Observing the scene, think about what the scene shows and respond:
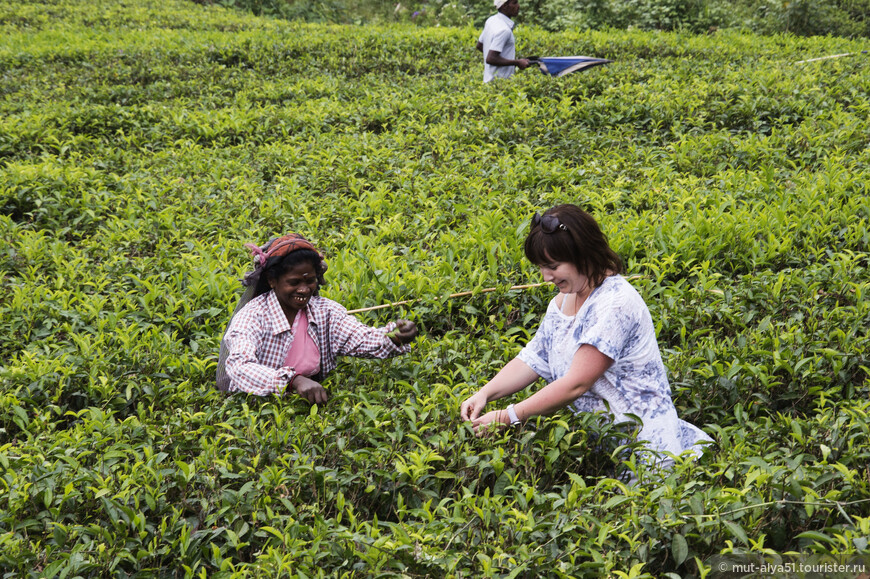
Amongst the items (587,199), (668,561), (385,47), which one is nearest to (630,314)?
(668,561)

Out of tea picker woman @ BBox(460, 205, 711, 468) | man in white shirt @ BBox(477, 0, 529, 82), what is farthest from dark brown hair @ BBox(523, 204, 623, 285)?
man in white shirt @ BBox(477, 0, 529, 82)

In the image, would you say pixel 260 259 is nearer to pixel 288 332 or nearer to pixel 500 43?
pixel 288 332

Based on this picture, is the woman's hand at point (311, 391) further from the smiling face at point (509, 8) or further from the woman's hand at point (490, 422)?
the smiling face at point (509, 8)

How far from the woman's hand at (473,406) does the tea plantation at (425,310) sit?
0.10 meters

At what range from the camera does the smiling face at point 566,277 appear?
9.48 ft

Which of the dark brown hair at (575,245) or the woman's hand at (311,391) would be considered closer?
the dark brown hair at (575,245)

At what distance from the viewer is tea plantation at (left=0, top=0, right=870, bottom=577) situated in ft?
8.18

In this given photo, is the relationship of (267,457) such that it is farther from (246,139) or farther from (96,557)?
(246,139)

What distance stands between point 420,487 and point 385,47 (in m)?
9.09

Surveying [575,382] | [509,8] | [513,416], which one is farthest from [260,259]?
[509,8]

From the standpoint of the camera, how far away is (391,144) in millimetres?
7168

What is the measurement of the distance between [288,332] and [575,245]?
1.45m

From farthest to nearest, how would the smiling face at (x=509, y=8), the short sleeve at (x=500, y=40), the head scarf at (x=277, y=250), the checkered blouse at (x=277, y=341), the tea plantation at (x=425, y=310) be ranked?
the short sleeve at (x=500, y=40), the smiling face at (x=509, y=8), the head scarf at (x=277, y=250), the checkered blouse at (x=277, y=341), the tea plantation at (x=425, y=310)

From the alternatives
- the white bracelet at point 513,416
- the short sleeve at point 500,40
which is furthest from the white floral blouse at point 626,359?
the short sleeve at point 500,40
